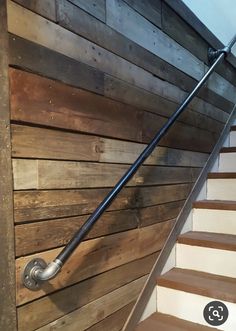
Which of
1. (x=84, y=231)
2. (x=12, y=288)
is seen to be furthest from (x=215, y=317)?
(x=12, y=288)

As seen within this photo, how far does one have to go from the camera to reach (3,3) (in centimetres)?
82

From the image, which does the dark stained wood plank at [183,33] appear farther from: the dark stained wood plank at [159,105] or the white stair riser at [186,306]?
the white stair riser at [186,306]

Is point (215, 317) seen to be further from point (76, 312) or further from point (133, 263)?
point (76, 312)

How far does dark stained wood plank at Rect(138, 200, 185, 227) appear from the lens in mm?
1450

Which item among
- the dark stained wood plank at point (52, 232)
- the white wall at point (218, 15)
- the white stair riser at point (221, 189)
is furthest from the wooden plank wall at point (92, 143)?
the white stair riser at point (221, 189)

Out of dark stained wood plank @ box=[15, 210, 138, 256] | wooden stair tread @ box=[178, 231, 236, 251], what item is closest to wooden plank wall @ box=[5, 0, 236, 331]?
dark stained wood plank @ box=[15, 210, 138, 256]

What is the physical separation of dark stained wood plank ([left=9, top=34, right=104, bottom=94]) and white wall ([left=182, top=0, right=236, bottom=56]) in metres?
1.04

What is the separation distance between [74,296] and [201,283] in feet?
2.42

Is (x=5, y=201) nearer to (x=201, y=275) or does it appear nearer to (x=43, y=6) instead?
(x=43, y=6)

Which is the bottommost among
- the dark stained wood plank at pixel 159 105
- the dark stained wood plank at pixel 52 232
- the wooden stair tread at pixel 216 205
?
the wooden stair tread at pixel 216 205

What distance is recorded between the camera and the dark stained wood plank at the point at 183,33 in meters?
1.59

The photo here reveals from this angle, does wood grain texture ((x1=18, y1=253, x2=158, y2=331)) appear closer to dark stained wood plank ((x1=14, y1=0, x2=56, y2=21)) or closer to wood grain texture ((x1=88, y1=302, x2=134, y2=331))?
wood grain texture ((x1=88, y1=302, x2=134, y2=331))

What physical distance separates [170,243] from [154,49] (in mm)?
1050

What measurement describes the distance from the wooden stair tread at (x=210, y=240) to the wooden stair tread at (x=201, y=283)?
0.15 metres
